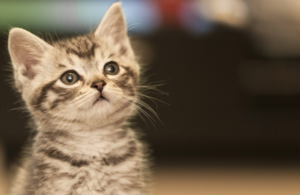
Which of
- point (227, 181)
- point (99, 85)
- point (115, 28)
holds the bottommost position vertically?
point (227, 181)

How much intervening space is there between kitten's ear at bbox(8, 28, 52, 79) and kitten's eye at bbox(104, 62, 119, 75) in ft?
0.35

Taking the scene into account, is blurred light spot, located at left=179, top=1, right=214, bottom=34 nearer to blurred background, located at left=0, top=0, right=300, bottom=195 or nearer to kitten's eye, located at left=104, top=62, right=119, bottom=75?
blurred background, located at left=0, top=0, right=300, bottom=195

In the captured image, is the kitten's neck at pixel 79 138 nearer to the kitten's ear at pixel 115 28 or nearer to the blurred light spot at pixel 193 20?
the kitten's ear at pixel 115 28

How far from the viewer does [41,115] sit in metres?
0.64

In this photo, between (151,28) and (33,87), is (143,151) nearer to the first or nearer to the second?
(33,87)

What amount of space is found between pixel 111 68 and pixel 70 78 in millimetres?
82

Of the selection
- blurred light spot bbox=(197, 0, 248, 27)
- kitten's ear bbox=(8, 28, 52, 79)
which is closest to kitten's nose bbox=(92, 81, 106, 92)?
kitten's ear bbox=(8, 28, 52, 79)

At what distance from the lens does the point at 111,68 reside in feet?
2.13

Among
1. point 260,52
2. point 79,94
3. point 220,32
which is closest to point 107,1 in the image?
point 220,32

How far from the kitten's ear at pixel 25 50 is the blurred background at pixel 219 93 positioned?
2.08 feet

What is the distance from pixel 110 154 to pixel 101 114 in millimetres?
85

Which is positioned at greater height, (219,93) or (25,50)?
(25,50)

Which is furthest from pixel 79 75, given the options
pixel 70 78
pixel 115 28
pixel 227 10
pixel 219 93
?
pixel 227 10

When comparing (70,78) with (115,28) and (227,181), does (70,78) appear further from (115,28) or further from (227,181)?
(227,181)
